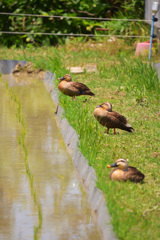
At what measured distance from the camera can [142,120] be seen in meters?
8.05

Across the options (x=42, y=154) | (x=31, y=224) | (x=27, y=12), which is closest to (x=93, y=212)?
(x=31, y=224)

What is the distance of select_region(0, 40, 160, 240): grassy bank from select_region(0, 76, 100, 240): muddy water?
1.30 feet

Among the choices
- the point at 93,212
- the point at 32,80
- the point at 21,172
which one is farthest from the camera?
the point at 32,80

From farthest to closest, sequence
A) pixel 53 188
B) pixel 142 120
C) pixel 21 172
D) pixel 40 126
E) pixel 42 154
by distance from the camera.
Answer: pixel 40 126, pixel 142 120, pixel 42 154, pixel 21 172, pixel 53 188

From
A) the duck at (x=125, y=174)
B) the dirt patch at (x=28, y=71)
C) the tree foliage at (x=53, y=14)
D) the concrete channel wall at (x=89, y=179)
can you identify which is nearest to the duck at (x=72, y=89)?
the concrete channel wall at (x=89, y=179)

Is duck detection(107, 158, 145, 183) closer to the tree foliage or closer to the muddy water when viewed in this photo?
the muddy water

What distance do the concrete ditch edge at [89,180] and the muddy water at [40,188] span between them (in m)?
0.11

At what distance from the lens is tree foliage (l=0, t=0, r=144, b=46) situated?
16.7 metres

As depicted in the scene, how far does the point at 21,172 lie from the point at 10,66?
815 cm

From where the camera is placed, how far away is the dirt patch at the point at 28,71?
13700 mm

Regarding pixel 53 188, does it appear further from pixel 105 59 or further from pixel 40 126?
pixel 105 59

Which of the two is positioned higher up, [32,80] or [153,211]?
[153,211]

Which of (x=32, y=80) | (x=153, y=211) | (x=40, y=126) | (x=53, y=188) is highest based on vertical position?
(x=153, y=211)

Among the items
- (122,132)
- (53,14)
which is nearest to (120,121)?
(122,132)
